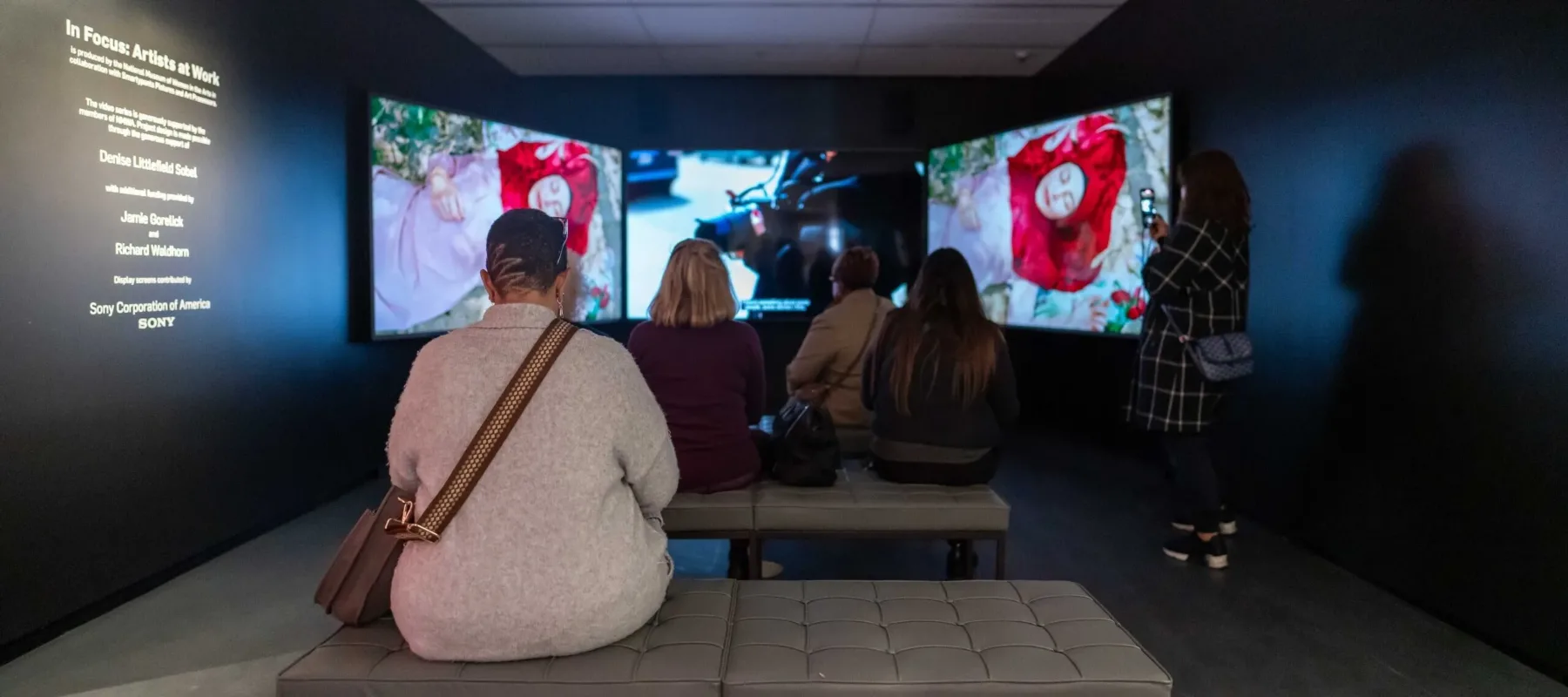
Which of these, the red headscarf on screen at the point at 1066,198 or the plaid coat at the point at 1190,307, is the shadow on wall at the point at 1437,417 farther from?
the red headscarf on screen at the point at 1066,198

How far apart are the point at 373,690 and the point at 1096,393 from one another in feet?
17.1

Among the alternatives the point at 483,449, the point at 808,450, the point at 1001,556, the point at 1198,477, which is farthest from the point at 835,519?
the point at 1198,477

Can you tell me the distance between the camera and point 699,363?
2.92 m

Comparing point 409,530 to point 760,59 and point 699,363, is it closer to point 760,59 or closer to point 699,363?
point 699,363

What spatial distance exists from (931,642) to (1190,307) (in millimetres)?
2134

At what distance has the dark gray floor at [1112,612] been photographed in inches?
99.8

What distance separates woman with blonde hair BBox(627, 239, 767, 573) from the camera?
2922 mm

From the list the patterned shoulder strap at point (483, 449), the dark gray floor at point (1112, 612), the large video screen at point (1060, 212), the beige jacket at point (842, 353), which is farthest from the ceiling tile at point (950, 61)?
the patterned shoulder strap at point (483, 449)

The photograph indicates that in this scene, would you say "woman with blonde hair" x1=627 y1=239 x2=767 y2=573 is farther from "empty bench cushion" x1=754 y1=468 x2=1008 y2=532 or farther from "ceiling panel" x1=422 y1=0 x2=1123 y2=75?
"ceiling panel" x1=422 y1=0 x2=1123 y2=75

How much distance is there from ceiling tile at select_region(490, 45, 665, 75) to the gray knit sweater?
16.2 ft

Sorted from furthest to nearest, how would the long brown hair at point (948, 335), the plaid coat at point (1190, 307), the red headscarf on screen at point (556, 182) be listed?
the red headscarf on screen at point (556, 182) → the plaid coat at point (1190, 307) → the long brown hair at point (948, 335)

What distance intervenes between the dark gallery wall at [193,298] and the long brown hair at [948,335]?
2694mm

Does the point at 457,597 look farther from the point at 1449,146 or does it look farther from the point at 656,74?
the point at 656,74

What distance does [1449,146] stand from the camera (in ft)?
9.71
